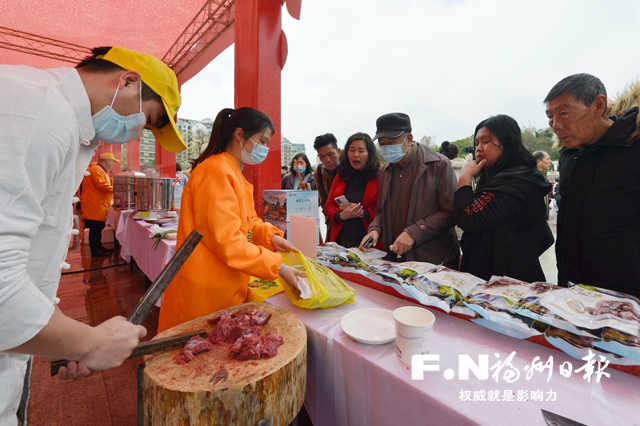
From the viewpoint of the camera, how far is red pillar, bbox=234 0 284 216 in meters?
3.15

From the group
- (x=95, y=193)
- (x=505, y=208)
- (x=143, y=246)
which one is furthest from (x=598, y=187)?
(x=95, y=193)

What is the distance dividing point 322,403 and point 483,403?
612mm

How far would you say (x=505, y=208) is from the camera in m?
1.56

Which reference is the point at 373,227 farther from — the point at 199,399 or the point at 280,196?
the point at 199,399

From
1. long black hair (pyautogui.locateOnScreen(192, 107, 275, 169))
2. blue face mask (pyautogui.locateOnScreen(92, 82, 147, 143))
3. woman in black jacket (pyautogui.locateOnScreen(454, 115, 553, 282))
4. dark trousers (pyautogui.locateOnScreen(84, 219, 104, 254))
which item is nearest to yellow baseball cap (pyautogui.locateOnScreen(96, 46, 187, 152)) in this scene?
blue face mask (pyautogui.locateOnScreen(92, 82, 147, 143))

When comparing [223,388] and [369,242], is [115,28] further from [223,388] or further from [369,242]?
[223,388]

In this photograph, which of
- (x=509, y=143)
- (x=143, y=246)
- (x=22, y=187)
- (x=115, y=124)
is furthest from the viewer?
(x=143, y=246)

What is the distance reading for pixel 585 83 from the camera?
54.7 inches

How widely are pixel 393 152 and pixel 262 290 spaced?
49.3 inches

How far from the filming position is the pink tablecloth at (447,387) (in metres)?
0.71

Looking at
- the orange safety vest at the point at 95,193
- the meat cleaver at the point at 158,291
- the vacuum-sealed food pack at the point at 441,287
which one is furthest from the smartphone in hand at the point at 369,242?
the orange safety vest at the point at 95,193

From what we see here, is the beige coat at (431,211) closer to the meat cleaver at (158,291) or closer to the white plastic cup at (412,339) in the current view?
the white plastic cup at (412,339)

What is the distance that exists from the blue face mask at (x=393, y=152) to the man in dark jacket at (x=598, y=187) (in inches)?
31.7

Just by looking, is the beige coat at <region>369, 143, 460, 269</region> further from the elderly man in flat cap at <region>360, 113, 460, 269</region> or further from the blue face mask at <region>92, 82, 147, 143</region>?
the blue face mask at <region>92, 82, 147, 143</region>
